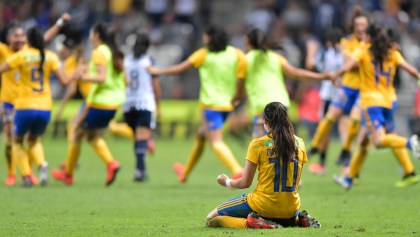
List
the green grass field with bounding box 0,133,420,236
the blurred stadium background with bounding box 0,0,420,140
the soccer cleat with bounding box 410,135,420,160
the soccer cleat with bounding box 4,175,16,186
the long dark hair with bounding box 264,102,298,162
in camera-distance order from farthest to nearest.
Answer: the blurred stadium background with bounding box 0,0,420,140, the soccer cleat with bounding box 4,175,16,186, the soccer cleat with bounding box 410,135,420,160, the green grass field with bounding box 0,133,420,236, the long dark hair with bounding box 264,102,298,162

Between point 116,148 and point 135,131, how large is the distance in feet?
29.7

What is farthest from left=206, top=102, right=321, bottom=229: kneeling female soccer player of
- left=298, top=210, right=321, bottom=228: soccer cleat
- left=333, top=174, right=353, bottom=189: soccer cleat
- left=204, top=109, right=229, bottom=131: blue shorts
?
left=204, top=109, right=229, bottom=131: blue shorts

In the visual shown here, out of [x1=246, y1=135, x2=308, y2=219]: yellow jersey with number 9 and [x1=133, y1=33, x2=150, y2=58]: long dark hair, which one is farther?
[x1=133, y1=33, x2=150, y2=58]: long dark hair

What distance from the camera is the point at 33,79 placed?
1505 centimetres

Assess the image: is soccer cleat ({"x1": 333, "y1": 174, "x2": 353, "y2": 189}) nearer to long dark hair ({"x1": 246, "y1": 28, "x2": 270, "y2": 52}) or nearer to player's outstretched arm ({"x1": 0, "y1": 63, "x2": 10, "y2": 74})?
long dark hair ({"x1": 246, "y1": 28, "x2": 270, "y2": 52})

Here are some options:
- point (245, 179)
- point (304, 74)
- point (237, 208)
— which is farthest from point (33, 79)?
point (245, 179)

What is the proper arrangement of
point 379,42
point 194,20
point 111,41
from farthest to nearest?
point 194,20, point 111,41, point 379,42

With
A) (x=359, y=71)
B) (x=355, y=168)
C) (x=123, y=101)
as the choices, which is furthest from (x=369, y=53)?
(x=123, y=101)

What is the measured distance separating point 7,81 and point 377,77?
5.65 m

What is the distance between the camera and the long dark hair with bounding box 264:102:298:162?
982 centimetres

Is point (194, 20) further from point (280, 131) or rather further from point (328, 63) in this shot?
point (280, 131)

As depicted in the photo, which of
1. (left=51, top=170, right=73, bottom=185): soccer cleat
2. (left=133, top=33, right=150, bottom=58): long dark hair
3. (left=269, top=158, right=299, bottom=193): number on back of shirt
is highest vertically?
(left=133, top=33, right=150, bottom=58): long dark hair

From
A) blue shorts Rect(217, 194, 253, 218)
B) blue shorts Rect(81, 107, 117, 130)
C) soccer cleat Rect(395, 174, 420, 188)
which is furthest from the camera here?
blue shorts Rect(81, 107, 117, 130)

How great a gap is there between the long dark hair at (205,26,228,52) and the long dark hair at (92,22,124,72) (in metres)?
1.46
